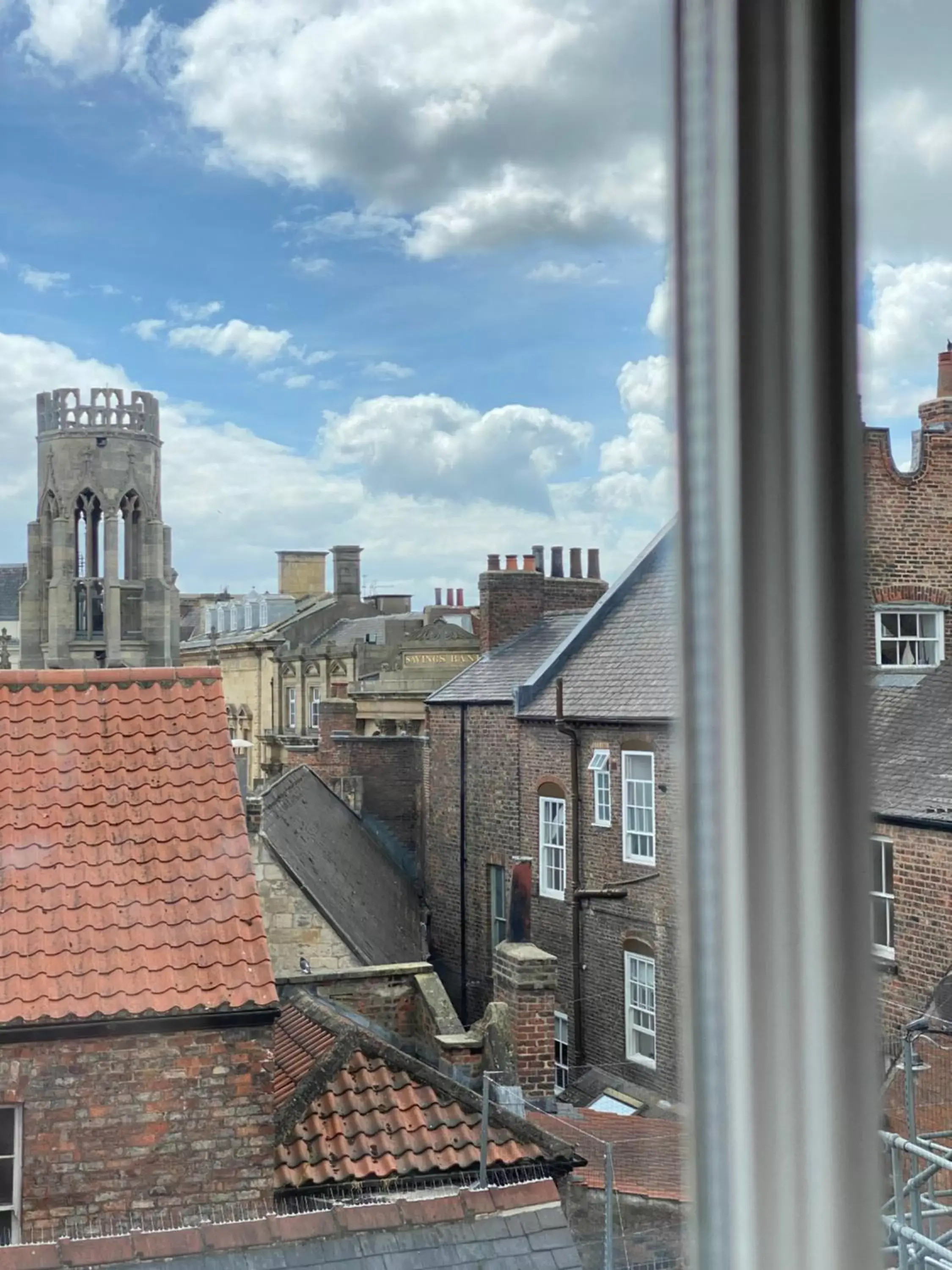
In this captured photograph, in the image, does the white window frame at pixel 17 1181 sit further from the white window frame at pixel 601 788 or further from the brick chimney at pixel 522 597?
the brick chimney at pixel 522 597

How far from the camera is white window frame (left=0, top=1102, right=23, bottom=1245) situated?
2.83 metres

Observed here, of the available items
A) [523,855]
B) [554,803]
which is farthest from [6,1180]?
[523,855]

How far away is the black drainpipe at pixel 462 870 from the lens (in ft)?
29.9

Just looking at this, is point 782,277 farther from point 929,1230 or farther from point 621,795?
point 621,795

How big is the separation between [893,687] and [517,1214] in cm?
226

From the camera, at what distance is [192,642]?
15.1 meters

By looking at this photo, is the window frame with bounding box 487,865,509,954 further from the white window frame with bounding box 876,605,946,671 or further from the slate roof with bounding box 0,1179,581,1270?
the white window frame with bounding box 876,605,946,671

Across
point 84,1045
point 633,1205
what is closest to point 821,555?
point 633,1205

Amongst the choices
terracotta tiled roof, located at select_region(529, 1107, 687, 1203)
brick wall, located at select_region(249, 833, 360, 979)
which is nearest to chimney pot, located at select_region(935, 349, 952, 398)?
terracotta tiled roof, located at select_region(529, 1107, 687, 1203)

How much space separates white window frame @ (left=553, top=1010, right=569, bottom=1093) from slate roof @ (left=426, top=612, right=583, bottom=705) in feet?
7.73

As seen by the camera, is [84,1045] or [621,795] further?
[621,795]

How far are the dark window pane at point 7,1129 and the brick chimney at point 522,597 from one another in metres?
7.14

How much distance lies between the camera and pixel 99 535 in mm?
4594

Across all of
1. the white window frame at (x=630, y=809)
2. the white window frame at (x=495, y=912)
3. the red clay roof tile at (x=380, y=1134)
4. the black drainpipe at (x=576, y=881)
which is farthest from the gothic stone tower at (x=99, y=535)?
A: the white window frame at (x=495, y=912)
